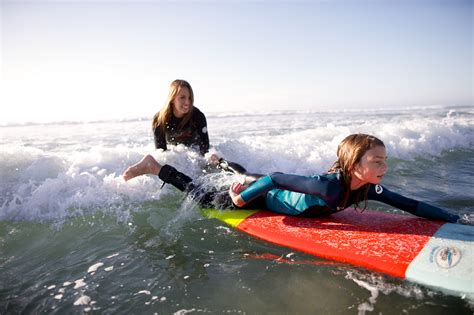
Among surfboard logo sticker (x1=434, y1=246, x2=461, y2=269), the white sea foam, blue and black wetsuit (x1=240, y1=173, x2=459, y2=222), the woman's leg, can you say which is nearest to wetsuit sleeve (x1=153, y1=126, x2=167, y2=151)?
the white sea foam

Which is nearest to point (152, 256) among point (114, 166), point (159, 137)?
point (159, 137)

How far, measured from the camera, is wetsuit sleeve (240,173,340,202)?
275 cm

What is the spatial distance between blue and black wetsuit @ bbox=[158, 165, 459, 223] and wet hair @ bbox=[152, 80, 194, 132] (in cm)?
173

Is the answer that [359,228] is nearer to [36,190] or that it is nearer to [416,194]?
[416,194]

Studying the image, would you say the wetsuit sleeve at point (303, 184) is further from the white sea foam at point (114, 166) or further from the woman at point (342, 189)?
the white sea foam at point (114, 166)

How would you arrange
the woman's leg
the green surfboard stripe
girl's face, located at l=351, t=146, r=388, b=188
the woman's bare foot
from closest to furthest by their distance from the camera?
girl's face, located at l=351, t=146, r=388, b=188 < the green surfboard stripe < the woman's leg < the woman's bare foot

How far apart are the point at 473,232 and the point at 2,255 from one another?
172 inches

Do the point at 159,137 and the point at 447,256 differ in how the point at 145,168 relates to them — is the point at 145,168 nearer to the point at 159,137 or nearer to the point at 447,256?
the point at 159,137

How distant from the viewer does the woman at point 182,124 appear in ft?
14.8

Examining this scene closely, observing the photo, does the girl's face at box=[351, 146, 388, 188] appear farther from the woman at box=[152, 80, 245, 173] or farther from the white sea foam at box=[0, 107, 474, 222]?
the white sea foam at box=[0, 107, 474, 222]

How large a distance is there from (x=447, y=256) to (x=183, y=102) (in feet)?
11.8

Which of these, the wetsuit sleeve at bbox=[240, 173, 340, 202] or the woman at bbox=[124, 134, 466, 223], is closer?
the woman at bbox=[124, 134, 466, 223]

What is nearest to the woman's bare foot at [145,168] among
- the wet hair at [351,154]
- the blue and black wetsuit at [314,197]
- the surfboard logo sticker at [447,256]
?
the blue and black wetsuit at [314,197]

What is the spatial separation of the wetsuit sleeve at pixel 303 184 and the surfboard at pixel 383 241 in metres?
0.42
